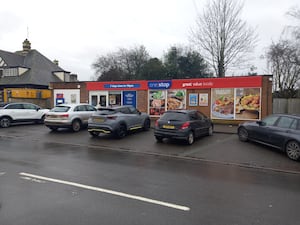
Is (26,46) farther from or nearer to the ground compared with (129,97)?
farther from the ground

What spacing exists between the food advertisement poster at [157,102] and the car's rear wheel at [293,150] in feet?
38.7

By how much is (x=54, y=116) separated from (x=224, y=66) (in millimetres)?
21353

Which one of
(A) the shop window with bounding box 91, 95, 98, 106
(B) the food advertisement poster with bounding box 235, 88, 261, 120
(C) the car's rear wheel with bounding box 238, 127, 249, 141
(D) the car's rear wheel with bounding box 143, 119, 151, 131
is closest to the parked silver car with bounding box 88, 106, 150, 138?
(D) the car's rear wheel with bounding box 143, 119, 151, 131

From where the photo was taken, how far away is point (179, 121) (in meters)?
11.2

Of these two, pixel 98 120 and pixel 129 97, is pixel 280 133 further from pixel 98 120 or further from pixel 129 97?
pixel 129 97

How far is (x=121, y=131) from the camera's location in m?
13.0

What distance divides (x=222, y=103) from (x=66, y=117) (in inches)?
411

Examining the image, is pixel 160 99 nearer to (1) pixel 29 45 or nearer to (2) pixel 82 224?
(2) pixel 82 224

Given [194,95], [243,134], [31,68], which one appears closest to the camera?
[243,134]

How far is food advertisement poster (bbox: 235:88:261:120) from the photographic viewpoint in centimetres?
1717

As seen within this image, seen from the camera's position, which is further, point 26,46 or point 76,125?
point 26,46

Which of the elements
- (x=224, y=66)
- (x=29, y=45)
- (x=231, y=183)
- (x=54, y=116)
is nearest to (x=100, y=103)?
(x=54, y=116)

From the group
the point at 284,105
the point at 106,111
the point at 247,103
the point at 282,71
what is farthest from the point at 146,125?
the point at 282,71

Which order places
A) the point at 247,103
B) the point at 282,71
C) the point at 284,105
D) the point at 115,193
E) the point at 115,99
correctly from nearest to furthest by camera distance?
the point at 115,193 → the point at 247,103 → the point at 284,105 → the point at 115,99 → the point at 282,71
